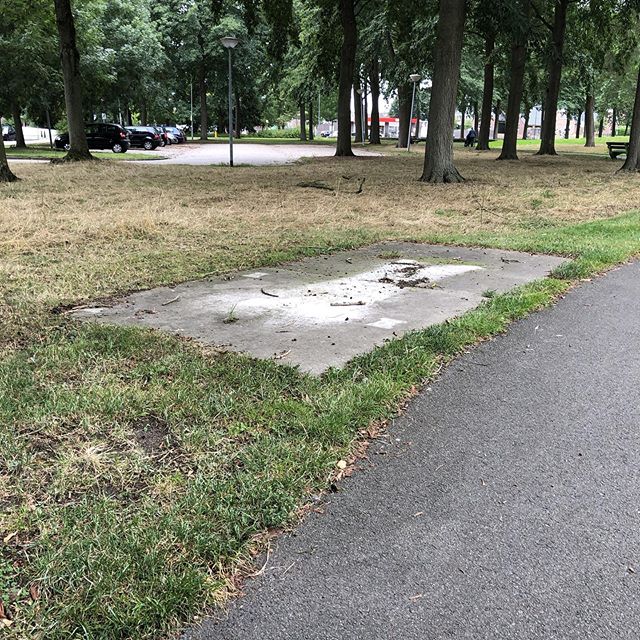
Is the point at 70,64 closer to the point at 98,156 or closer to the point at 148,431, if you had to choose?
the point at 98,156

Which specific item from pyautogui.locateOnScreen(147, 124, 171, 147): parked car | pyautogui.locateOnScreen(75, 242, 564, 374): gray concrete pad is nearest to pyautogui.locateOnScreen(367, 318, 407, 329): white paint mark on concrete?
pyautogui.locateOnScreen(75, 242, 564, 374): gray concrete pad

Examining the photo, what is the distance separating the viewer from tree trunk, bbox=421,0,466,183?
587 inches

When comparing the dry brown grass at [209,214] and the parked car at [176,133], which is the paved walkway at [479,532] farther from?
the parked car at [176,133]

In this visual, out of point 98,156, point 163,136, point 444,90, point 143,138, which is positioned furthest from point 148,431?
point 163,136

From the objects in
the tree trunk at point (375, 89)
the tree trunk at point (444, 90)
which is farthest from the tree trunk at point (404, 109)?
the tree trunk at point (444, 90)

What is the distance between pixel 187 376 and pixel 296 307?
1.66 metres

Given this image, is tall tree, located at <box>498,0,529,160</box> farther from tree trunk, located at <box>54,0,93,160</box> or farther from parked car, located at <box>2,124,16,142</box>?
parked car, located at <box>2,124,16,142</box>

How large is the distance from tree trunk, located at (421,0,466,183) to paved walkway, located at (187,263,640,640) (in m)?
13.3

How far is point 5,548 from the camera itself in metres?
2.14

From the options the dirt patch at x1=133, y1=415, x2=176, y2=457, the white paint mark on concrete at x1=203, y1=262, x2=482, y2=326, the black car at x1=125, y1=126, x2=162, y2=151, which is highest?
the black car at x1=125, y1=126, x2=162, y2=151

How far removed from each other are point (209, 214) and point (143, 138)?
1260 inches

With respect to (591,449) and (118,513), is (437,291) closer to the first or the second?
(591,449)

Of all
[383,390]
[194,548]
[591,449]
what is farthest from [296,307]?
[194,548]

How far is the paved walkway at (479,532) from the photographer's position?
6.36ft
